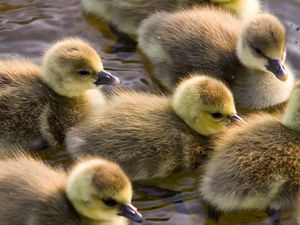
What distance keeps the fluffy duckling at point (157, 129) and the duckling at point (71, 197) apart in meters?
0.29

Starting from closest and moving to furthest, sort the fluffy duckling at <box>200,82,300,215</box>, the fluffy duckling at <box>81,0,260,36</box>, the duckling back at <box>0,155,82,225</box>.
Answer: the duckling back at <box>0,155,82,225</box>, the fluffy duckling at <box>200,82,300,215</box>, the fluffy duckling at <box>81,0,260,36</box>

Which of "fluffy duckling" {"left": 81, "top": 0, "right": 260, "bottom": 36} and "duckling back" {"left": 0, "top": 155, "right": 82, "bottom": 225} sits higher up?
"fluffy duckling" {"left": 81, "top": 0, "right": 260, "bottom": 36}

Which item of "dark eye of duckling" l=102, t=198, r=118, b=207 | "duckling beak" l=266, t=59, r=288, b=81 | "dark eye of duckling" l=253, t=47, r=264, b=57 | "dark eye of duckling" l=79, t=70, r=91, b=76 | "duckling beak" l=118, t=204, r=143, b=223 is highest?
"dark eye of duckling" l=253, t=47, r=264, b=57

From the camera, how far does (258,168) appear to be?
3.15m

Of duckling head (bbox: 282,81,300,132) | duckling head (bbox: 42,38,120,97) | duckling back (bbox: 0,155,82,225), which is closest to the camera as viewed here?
duckling back (bbox: 0,155,82,225)

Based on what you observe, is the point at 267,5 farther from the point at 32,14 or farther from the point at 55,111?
the point at 55,111

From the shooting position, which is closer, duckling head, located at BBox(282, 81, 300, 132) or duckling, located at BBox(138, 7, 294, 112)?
duckling head, located at BBox(282, 81, 300, 132)

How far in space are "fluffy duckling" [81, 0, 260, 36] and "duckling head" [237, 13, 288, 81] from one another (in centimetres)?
39

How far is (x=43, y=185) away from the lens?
9.85 feet

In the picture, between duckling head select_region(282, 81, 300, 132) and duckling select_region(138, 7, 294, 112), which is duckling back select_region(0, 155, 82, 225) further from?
duckling select_region(138, 7, 294, 112)

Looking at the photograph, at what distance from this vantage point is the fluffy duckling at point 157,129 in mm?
3318

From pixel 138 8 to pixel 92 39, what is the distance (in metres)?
0.30

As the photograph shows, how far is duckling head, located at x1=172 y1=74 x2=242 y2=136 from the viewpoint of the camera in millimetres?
3383

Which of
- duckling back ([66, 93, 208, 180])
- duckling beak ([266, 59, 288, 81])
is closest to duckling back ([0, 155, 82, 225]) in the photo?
duckling back ([66, 93, 208, 180])
